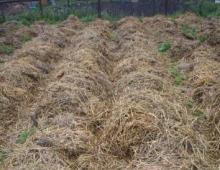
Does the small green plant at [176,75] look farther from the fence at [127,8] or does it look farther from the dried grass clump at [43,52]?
the fence at [127,8]

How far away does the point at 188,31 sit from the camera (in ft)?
52.0

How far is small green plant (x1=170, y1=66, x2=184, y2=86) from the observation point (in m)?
8.98

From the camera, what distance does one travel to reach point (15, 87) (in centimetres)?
873

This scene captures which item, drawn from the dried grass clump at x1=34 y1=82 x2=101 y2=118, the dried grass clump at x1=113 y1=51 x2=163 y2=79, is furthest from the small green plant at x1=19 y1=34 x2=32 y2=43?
the dried grass clump at x1=34 y1=82 x2=101 y2=118

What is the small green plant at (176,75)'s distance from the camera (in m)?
8.98

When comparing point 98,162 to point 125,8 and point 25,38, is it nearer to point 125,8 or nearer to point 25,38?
point 25,38

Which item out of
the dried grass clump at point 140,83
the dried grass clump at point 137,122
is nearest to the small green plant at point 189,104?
the dried grass clump at point 140,83

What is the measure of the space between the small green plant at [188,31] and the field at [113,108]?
1948mm

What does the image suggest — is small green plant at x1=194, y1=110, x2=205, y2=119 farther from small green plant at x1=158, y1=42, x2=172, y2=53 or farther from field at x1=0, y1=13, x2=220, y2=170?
small green plant at x1=158, y1=42, x2=172, y2=53

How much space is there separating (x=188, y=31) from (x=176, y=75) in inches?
262

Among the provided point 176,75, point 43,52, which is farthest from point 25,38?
point 176,75

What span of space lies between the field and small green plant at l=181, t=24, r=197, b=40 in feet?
6.39

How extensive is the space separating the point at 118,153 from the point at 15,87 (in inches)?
145

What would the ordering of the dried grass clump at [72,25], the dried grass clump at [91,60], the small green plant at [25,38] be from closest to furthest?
the dried grass clump at [91,60]
the small green plant at [25,38]
the dried grass clump at [72,25]
